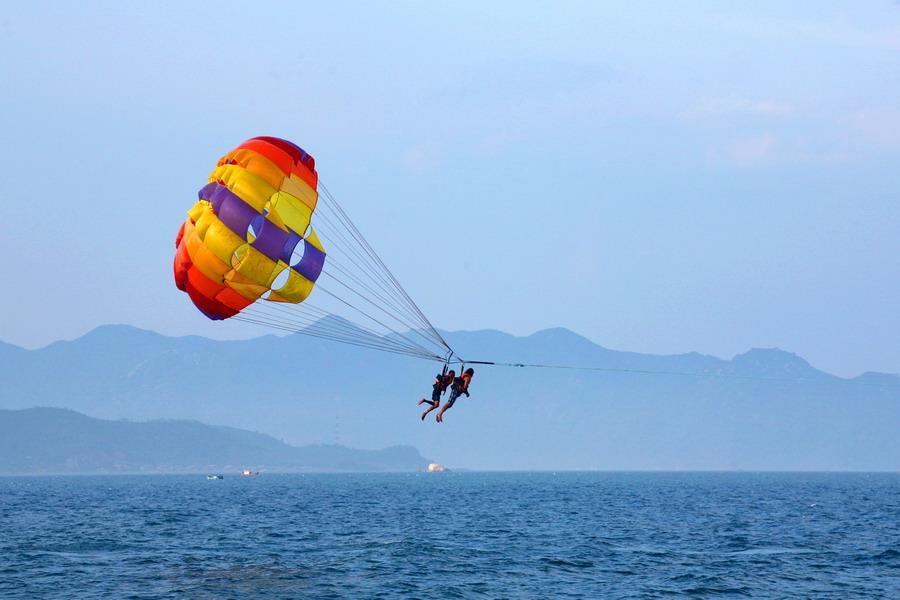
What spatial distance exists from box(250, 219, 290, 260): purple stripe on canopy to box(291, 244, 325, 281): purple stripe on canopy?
1341 mm

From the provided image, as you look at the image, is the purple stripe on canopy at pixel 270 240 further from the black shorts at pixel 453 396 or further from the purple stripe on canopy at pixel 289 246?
the black shorts at pixel 453 396

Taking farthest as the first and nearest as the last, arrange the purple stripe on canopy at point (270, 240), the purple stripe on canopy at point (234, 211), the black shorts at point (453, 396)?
the purple stripe on canopy at point (270, 240) < the purple stripe on canopy at point (234, 211) < the black shorts at point (453, 396)

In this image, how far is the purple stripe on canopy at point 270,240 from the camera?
4141 centimetres

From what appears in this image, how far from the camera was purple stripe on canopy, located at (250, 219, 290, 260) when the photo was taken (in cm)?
4141

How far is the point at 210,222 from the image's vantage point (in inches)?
1629

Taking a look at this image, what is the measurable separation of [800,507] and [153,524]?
5562 centimetres

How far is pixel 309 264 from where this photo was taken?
43344mm

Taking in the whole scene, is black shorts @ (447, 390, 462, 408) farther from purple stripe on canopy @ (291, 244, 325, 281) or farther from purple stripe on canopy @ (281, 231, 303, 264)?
purple stripe on canopy @ (281, 231, 303, 264)

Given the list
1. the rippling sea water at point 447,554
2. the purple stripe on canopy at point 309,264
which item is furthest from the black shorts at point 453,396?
the purple stripe on canopy at point 309,264

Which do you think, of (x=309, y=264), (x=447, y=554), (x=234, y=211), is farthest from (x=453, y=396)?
(x=447, y=554)

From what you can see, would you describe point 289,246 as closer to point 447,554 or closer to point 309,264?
point 309,264

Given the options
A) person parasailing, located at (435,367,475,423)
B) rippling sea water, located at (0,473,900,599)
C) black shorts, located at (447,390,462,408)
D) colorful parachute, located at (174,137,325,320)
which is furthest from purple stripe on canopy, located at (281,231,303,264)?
rippling sea water, located at (0,473,900,599)

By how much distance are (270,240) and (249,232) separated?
79cm

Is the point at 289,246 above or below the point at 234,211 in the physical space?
below
